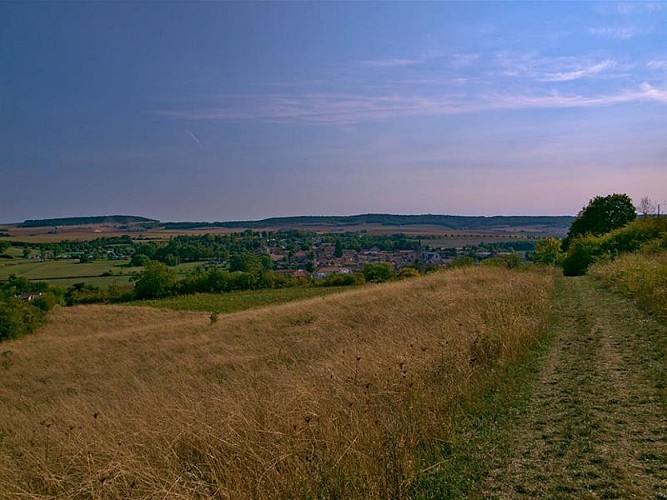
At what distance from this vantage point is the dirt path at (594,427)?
3.97 metres

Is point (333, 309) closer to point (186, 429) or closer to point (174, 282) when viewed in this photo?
point (186, 429)

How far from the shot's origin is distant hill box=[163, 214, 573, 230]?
102463 mm

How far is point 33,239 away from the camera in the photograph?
9325 cm

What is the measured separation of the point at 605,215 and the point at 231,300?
41558 mm

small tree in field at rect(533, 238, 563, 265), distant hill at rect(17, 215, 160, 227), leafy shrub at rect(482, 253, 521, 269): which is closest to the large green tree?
small tree in field at rect(533, 238, 563, 265)

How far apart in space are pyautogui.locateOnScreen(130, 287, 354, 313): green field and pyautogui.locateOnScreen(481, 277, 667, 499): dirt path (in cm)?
3850

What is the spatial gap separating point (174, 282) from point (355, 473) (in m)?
61.9

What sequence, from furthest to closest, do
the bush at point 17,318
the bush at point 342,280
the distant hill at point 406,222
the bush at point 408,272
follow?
the distant hill at point 406,222 < the bush at point 342,280 < the bush at point 408,272 < the bush at point 17,318

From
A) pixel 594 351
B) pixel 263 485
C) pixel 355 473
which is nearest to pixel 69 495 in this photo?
pixel 263 485

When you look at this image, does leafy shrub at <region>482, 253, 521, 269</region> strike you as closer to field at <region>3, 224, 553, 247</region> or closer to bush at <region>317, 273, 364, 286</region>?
bush at <region>317, 273, 364, 286</region>

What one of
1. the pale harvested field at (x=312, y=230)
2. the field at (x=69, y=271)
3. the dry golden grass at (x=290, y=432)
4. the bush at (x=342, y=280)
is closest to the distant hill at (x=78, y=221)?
the pale harvested field at (x=312, y=230)

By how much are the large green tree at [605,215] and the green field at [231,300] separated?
2665 cm

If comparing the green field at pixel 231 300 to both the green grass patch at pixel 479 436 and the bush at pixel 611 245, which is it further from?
the green grass patch at pixel 479 436

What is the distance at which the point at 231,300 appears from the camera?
5222 centimetres
